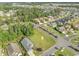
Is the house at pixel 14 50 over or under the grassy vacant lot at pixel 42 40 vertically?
under

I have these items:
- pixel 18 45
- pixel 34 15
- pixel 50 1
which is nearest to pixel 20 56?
pixel 18 45

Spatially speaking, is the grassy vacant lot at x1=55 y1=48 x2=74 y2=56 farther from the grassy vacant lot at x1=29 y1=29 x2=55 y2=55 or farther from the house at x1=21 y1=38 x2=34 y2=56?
the house at x1=21 y1=38 x2=34 y2=56

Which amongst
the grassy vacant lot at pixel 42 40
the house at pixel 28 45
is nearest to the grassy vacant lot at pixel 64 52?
the grassy vacant lot at pixel 42 40

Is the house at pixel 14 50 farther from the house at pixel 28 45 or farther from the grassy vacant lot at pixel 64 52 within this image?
the grassy vacant lot at pixel 64 52

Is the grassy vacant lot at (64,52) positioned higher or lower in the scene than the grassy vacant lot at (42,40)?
lower

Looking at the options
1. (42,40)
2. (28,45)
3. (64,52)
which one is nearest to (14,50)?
(28,45)

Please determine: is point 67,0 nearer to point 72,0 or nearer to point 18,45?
point 72,0
